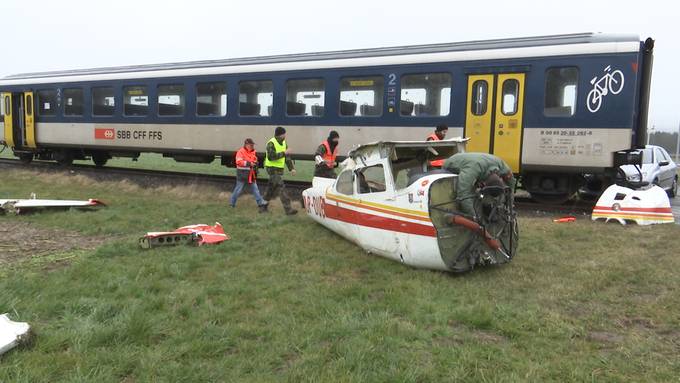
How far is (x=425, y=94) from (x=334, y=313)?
23.9 feet

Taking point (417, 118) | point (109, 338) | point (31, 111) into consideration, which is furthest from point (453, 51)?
point (31, 111)

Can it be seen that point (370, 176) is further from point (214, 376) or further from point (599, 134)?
point (599, 134)

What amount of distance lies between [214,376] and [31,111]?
17011 millimetres

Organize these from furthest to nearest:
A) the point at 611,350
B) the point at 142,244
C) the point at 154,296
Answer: the point at 142,244, the point at 154,296, the point at 611,350

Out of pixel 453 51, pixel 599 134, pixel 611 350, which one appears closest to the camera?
pixel 611 350

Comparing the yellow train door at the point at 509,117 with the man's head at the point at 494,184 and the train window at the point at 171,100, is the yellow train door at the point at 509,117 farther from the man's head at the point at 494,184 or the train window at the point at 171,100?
the train window at the point at 171,100

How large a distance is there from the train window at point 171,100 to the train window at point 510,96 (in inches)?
325

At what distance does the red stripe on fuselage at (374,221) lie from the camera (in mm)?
5430

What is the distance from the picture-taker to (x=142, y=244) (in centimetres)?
651

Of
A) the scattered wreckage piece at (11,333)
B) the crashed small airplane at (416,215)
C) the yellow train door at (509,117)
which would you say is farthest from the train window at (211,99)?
the scattered wreckage piece at (11,333)

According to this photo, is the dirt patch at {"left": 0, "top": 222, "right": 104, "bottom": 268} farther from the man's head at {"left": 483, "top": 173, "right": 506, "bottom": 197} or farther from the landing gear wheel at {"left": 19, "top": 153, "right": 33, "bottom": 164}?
the landing gear wheel at {"left": 19, "top": 153, "right": 33, "bottom": 164}

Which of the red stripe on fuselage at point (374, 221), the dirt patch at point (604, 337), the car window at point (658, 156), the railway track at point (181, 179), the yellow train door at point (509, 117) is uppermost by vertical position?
the yellow train door at point (509, 117)

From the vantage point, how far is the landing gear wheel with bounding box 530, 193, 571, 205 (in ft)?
33.9

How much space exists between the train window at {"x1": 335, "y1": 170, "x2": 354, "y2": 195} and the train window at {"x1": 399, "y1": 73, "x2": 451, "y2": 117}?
13.8 ft
